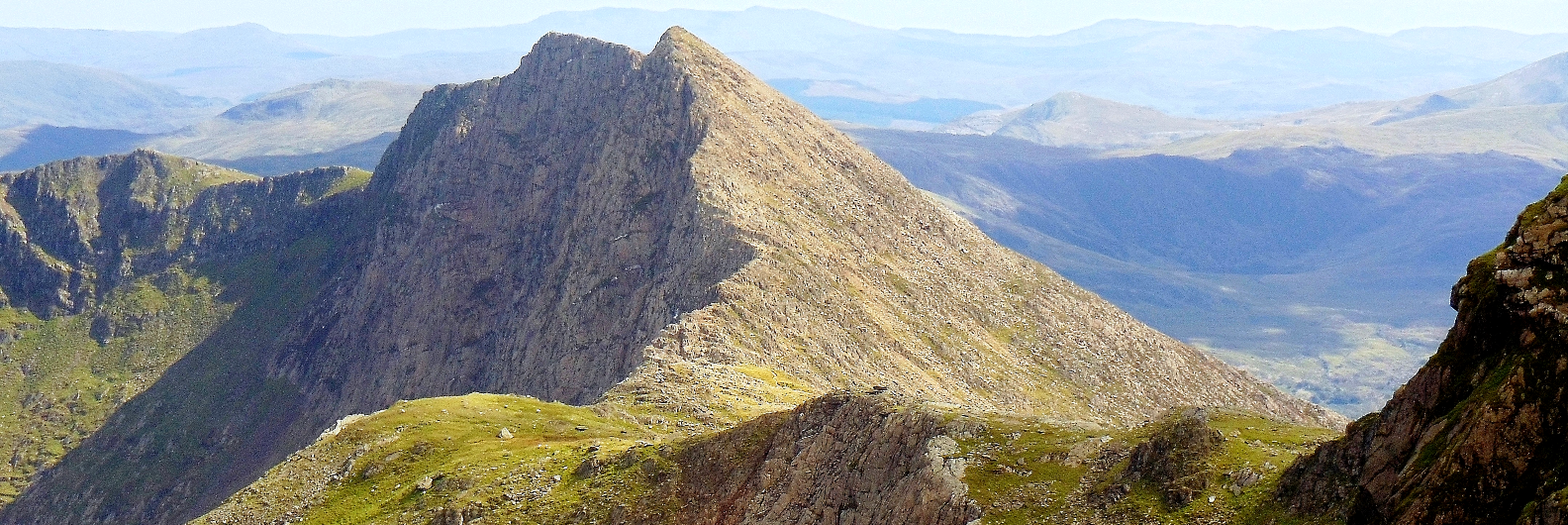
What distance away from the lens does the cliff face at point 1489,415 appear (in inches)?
1144

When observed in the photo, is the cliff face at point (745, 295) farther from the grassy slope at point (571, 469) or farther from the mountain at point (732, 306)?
the grassy slope at point (571, 469)

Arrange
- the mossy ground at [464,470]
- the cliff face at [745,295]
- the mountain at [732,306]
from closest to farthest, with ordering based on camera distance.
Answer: the mossy ground at [464,470] < the mountain at [732,306] < the cliff face at [745,295]

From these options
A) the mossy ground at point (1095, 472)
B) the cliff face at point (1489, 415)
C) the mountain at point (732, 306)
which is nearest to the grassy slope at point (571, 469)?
the mossy ground at point (1095, 472)

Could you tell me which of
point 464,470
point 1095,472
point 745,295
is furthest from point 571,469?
point 745,295

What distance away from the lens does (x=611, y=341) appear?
13850 centimetres

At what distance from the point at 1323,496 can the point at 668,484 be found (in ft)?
125

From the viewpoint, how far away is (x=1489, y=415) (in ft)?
97.7

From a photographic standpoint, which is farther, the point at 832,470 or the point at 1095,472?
the point at 832,470

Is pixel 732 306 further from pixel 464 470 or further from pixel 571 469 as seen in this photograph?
pixel 571 469

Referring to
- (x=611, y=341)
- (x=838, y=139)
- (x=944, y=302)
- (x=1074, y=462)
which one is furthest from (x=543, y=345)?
(x=1074, y=462)

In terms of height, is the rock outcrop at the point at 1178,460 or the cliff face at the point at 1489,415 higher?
the cliff face at the point at 1489,415

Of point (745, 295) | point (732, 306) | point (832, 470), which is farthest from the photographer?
point (745, 295)

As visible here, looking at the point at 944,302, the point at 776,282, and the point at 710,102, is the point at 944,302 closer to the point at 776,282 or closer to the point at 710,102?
the point at 776,282

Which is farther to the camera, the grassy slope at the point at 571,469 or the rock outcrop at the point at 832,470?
the rock outcrop at the point at 832,470
